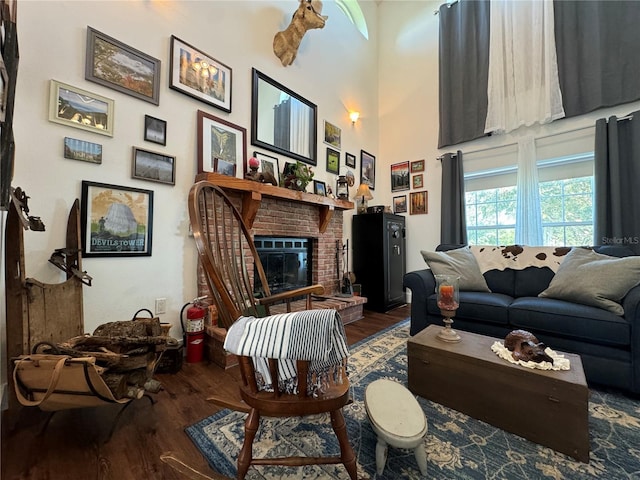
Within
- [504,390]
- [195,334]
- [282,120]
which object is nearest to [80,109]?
[195,334]

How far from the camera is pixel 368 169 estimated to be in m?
4.16

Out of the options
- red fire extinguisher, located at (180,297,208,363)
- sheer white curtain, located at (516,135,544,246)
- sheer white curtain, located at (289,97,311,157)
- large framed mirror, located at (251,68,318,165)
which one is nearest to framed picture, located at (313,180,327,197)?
large framed mirror, located at (251,68,318,165)

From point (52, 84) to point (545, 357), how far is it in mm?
2992

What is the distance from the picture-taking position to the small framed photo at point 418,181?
3.92 meters

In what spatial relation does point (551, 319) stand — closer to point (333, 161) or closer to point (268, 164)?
point (268, 164)

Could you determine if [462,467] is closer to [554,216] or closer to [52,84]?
[52,84]

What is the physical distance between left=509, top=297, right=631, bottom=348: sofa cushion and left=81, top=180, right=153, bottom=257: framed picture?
8.89 ft

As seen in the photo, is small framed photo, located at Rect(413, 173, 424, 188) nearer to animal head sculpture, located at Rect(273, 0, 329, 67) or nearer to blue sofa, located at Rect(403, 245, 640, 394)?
blue sofa, located at Rect(403, 245, 640, 394)

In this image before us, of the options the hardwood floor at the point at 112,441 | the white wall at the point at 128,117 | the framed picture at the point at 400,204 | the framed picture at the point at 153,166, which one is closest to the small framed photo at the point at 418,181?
the framed picture at the point at 400,204

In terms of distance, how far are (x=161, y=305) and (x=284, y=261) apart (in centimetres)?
128

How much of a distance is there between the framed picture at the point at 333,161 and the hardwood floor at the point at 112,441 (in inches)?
109

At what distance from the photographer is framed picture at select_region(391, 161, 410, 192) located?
161 inches

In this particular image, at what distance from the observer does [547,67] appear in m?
2.94

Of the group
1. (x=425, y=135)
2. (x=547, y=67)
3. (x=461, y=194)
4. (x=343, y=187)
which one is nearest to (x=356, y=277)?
(x=343, y=187)
